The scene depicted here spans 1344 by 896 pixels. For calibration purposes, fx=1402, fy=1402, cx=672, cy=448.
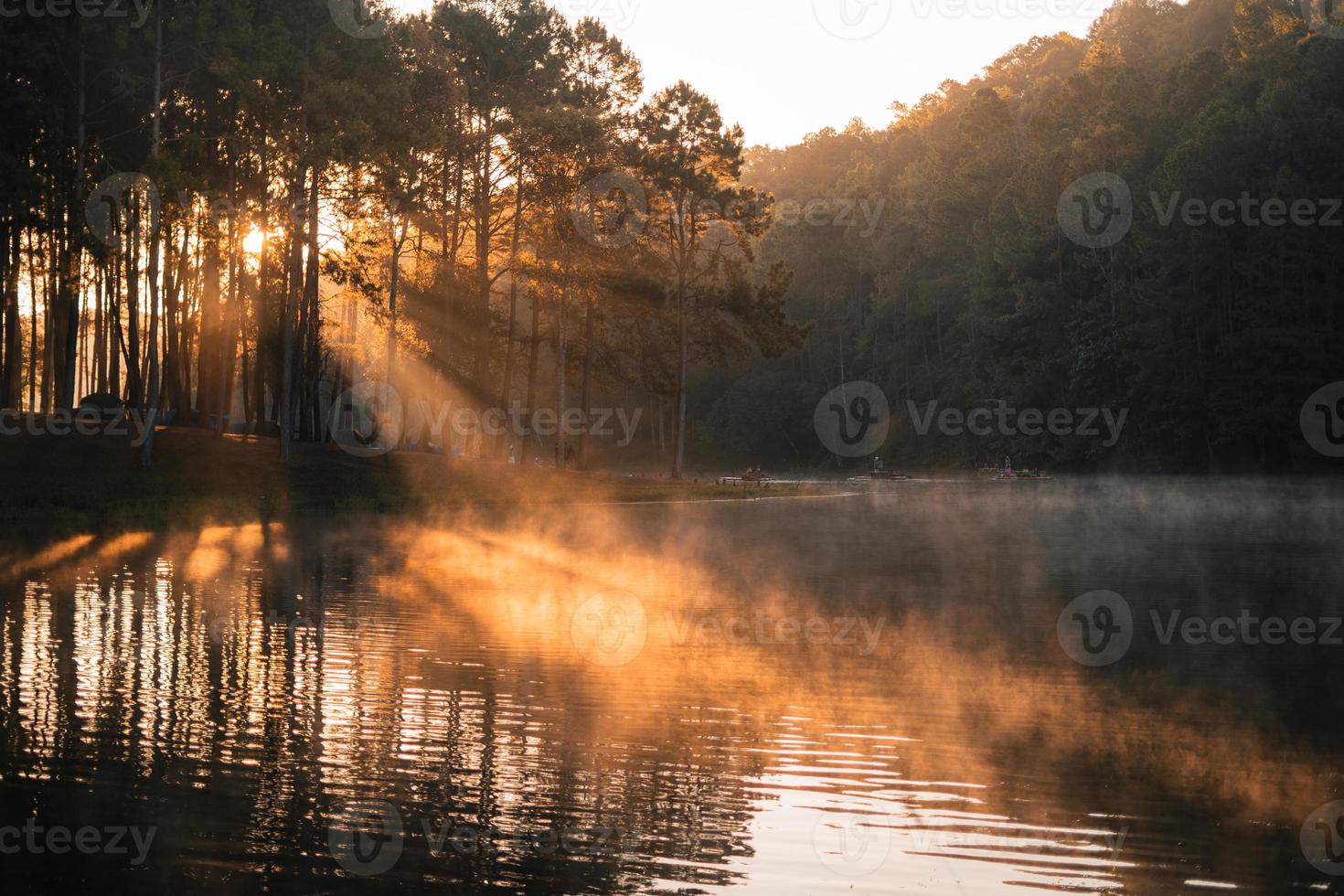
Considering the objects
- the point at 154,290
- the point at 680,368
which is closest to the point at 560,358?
the point at 680,368

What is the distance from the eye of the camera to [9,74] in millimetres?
42375

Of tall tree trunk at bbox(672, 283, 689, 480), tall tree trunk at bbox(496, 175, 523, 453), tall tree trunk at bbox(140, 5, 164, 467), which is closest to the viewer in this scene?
tall tree trunk at bbox(140, 5, 164, 467)

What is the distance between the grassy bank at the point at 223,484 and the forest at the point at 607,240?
191 cm

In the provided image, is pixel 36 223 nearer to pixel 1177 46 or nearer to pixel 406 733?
pixel 406 733

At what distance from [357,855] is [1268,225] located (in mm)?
83777

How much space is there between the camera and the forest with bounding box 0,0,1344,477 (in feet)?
149

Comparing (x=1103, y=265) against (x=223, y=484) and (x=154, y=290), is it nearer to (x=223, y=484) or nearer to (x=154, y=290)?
(x=223, y=484)

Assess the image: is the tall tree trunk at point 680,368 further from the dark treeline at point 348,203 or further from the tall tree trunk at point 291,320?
the tall tree trunk at point 291,320

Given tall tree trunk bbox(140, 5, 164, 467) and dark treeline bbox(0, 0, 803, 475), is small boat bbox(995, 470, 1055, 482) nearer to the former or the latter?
dark treeline bbox(0, 0, 803, 475)

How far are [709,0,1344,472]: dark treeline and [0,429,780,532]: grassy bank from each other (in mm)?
46337

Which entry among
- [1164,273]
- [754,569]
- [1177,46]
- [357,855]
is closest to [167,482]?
[754,569]

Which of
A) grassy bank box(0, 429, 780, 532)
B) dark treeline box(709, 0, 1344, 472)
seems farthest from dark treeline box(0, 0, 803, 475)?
dark treeline box(709, 0, 1344, 472)

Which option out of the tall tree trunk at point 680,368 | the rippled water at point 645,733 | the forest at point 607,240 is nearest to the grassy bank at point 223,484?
the forest at point 607,240

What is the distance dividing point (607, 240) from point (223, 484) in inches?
1067
